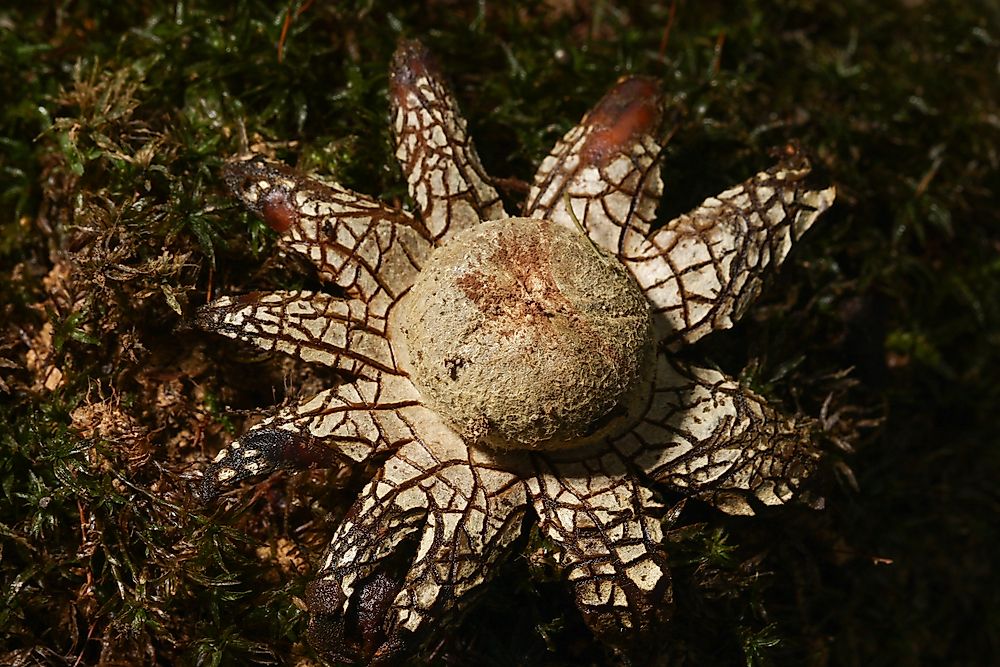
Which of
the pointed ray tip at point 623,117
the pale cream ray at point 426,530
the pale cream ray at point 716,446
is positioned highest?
the pointed ray tip at point 623,117

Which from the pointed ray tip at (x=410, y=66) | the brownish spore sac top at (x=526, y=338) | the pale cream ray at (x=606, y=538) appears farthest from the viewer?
the pointed ray tip at (x=410, y=66)

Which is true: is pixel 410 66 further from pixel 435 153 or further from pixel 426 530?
pixel 426 530

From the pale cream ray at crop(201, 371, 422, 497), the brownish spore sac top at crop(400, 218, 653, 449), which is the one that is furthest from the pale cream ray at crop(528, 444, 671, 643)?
the pale cream ray at crop(201, 371, 422, 497)

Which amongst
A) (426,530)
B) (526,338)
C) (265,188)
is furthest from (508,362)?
(265,188)

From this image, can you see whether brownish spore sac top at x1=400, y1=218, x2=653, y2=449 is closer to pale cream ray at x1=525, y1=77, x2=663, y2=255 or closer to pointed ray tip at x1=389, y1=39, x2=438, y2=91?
pale cream ray at x1=525, y1=77, x2=663, y2=255

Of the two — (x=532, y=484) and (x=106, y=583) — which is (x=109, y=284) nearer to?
(x=106, y=583)

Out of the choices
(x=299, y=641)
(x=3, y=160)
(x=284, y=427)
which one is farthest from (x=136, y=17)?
(x=299, y=641)

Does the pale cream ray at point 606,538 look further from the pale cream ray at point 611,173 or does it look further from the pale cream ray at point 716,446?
the pale cream ray at point 611,173

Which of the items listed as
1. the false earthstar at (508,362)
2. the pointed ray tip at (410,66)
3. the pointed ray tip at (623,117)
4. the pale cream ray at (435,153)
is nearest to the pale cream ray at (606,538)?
the false earthstar at (508,362)
